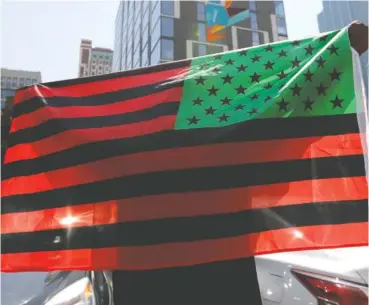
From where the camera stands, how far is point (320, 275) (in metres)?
1.70

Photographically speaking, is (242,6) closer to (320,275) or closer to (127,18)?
(127,18)

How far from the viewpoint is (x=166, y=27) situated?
32.8 meters

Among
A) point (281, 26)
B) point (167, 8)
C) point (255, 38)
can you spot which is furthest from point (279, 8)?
point (167, 8)

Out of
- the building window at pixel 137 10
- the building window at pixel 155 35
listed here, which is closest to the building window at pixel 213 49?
the building window at pixel 155 35

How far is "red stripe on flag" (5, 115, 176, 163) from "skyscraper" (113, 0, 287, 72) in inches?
1178

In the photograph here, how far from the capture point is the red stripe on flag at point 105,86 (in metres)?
2.24

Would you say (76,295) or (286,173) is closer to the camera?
(286,173)

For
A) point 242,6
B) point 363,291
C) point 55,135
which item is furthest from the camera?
point 242,6

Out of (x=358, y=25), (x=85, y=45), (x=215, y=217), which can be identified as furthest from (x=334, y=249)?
(x=85, y=45)

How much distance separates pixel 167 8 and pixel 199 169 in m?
34.9

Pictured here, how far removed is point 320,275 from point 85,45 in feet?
450

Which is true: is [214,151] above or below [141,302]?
above

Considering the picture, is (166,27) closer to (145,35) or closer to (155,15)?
(155,15)

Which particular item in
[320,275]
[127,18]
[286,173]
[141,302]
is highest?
[127,18]
